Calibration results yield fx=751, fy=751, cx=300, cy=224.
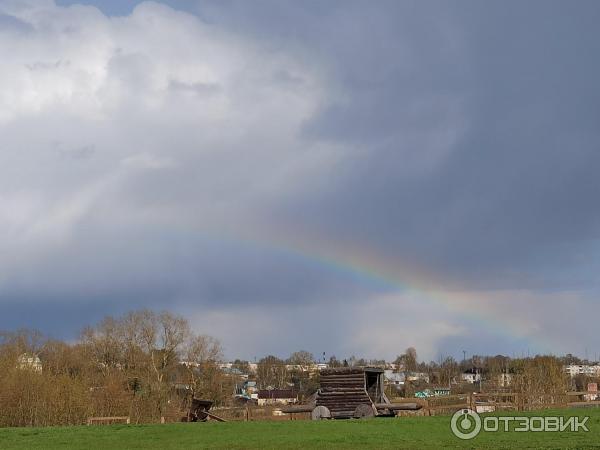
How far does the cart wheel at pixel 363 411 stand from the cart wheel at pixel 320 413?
1694mm

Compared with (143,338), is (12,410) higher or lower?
lower

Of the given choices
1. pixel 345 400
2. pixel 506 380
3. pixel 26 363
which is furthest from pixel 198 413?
pixel 506 380

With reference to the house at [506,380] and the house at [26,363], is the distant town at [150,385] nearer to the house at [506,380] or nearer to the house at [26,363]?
the house at [26,363]

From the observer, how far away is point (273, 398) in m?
130

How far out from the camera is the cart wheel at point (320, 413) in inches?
1805

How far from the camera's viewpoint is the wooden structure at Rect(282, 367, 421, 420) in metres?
45.6

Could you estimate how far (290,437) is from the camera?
88.2 ft

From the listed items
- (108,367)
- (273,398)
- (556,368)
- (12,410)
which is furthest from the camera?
(273,398)

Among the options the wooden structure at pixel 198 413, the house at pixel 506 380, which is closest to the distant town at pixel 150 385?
the wooden structure at pixel 198 413

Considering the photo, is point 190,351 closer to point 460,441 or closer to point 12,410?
point 12,410

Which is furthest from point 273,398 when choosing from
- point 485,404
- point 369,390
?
point 485,404

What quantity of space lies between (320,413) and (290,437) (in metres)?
19.5

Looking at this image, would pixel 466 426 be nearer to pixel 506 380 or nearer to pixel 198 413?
pixel 198 413

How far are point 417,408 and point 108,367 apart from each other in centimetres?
4450
